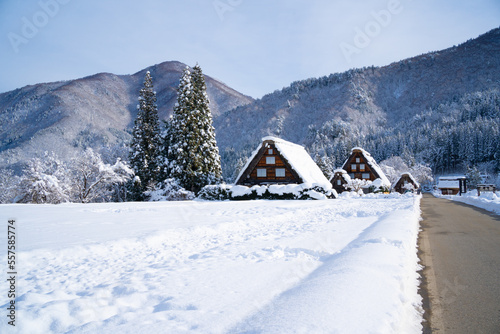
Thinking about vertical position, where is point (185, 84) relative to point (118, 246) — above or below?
above

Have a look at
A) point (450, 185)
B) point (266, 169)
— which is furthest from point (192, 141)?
point (450, 185)

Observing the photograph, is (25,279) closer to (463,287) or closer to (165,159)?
(463,287)

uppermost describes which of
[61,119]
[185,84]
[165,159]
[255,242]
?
[61,119]

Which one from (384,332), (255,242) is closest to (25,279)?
(255,242)

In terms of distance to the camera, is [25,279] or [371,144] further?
[371,144]

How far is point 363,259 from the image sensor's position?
4.62 meters

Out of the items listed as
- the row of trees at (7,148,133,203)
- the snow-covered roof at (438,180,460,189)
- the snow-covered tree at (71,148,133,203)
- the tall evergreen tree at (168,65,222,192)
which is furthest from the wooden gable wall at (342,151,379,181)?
the snow-covered roof at (438,180,460,189)

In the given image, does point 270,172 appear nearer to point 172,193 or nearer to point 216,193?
point 216,193

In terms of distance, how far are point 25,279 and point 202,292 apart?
9.21ft

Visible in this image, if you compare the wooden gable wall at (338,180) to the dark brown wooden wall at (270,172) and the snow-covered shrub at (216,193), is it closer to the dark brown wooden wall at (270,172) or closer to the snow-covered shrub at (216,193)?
the dark brown wooden wall at (270,172)

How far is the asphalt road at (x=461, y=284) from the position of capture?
290 cm

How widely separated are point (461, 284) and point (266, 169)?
26.9m

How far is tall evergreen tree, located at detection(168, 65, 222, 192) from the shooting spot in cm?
2855

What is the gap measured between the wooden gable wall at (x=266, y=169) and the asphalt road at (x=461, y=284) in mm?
23096
